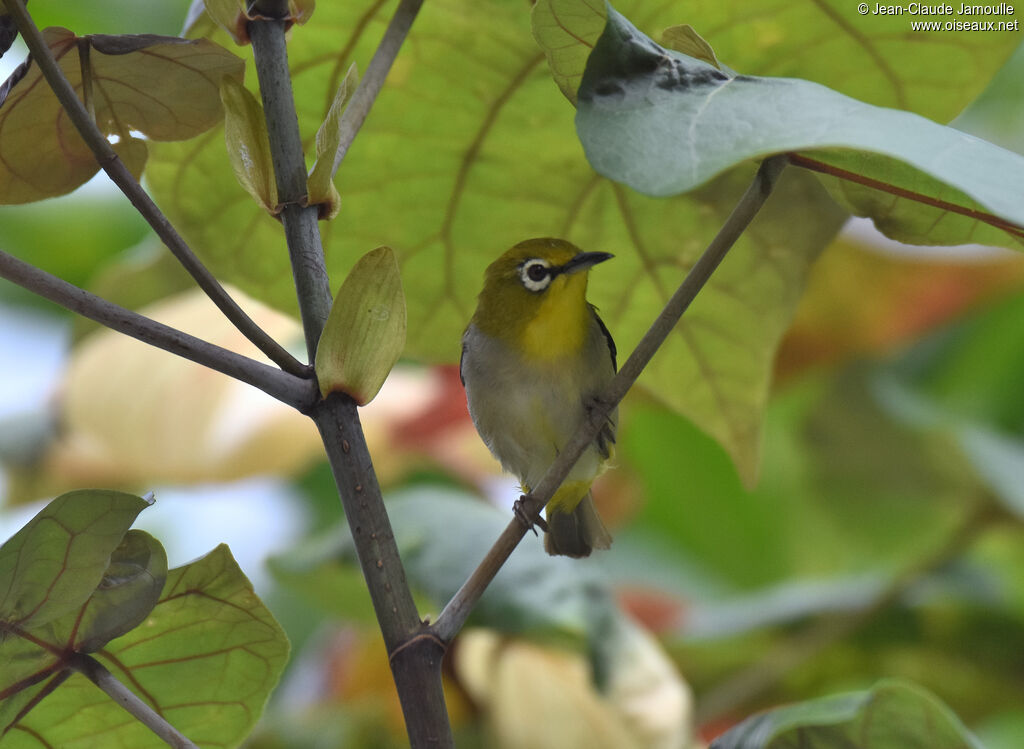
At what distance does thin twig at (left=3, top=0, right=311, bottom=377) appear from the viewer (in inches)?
18.5

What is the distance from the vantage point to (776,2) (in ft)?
2.49

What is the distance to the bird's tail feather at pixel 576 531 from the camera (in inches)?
39.6

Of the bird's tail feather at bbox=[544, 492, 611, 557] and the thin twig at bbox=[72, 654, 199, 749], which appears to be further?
the bird's tail feather at bbox=[544, 492, 611, 557]

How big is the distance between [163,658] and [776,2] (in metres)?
0.59

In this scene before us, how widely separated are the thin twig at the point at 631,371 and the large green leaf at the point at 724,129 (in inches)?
1.4

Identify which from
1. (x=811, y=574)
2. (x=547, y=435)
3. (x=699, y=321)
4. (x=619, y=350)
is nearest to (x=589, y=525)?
(x=547, y=435)

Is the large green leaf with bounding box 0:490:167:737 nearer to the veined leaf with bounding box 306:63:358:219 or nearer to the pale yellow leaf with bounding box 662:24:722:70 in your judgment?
the veined leaf with bounding box 306:63:358:219

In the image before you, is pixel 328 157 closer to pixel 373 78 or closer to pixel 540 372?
pixel 373 78

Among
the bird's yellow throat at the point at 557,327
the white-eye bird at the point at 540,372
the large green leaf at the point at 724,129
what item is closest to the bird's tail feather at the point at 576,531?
the white-eye bird at the point at 540,372

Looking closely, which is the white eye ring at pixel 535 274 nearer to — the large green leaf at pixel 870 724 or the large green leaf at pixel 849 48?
the large green leaf at pixel 849 48

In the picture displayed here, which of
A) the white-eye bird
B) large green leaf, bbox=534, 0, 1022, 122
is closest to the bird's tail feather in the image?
the white-eye bird

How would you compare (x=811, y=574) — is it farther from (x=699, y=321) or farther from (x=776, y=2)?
(x=776, y=2)

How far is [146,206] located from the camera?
47 cm

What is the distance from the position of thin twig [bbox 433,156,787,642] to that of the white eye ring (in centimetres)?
45
